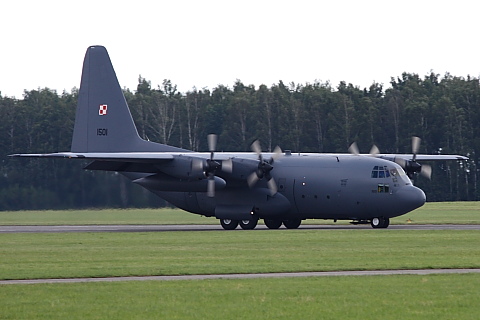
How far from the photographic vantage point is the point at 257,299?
18688mm

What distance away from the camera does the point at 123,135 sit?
2057 inches

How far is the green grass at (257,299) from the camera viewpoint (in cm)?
1689

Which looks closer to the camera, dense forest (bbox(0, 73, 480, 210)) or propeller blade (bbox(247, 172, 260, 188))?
propeller blade (bbox(247, 172, 260, 188))

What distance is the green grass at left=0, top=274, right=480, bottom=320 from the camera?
1689 centimetres

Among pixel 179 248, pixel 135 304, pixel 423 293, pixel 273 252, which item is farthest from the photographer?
pixel 179 248

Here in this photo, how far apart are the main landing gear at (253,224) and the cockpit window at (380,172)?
223 inches

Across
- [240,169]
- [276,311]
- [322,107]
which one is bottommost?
[276,311]

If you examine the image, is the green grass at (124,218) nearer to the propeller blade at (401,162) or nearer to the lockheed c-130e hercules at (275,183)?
the propeller blade at (401,162)

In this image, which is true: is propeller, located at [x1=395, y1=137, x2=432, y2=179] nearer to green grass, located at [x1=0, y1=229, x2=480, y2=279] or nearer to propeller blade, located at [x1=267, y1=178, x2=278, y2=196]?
propeller blade, located at [x1=267, y1=178, x2=278, y2=196]

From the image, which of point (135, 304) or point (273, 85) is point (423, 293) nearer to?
point (135, 304)

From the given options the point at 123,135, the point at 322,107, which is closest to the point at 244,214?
the point at 123,135

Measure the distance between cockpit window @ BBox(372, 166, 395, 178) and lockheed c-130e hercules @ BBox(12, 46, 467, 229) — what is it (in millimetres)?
51

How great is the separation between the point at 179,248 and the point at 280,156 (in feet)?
51.5

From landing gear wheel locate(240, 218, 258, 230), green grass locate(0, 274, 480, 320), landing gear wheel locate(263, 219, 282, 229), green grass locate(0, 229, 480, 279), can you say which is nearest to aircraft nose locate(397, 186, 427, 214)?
green grass locate(0, 229, 480, 279)
